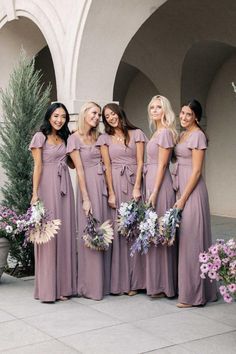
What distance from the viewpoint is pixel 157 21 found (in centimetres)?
1149

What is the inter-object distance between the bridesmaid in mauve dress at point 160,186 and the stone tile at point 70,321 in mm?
746

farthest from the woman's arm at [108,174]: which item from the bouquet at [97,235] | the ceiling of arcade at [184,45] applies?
the ceiling of arcade at [184,45]

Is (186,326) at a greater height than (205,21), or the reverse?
(205,21)

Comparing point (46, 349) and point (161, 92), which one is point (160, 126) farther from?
point (161, 92)

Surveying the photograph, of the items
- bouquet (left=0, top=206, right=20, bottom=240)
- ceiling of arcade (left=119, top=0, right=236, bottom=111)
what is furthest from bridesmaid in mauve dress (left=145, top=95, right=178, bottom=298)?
ceiling of arcade (left=119, top=0, right=236, bottom=111)

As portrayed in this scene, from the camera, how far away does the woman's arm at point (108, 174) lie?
5824mm

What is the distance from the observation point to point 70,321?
16.4ft

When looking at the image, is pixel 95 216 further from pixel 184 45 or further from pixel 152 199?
pixel 184 45

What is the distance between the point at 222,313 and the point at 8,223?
2613 millimetres

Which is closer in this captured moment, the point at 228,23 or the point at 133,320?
the point at 133,320

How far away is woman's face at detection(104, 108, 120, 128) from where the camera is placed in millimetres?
5770

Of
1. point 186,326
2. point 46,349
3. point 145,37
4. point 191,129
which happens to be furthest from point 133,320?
point 145,37

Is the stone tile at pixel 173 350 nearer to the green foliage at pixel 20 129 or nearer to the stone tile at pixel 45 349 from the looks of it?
the stone tile at pixel 45 349

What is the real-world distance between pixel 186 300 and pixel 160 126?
1694 millimetres
